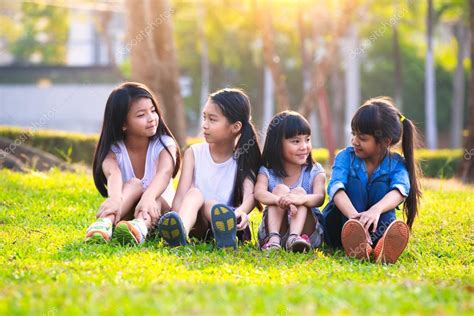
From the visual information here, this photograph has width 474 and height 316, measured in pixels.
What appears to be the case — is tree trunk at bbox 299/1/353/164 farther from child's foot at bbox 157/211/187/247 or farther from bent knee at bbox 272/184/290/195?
child's foot at bbox 157/211/187/247

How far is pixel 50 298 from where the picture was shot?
3268 millimetres

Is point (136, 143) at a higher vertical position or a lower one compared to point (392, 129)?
lower

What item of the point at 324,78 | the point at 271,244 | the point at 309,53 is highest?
the point at 309,53

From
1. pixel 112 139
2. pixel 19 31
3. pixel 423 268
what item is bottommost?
pixel 423 268

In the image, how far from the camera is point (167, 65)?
1285cm

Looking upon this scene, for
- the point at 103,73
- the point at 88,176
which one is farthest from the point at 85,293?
the point at 103,73

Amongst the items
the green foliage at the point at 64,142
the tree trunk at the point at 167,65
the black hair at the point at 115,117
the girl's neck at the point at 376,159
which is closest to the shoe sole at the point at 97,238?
the black hair at the point at 115,117

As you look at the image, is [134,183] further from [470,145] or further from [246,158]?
[470,145]

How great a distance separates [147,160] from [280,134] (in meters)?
0.93

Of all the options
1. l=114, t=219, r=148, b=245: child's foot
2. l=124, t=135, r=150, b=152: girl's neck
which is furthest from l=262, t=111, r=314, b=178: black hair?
l=114, t=219, r=148, b=245: child's foot

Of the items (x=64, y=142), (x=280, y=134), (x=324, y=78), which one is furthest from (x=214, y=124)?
(x=324, y=78)

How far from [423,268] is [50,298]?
225 cm

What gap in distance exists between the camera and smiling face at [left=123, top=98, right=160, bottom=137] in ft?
17.9

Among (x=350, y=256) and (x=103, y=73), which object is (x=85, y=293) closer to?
(x=350, y=256)
